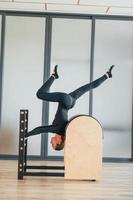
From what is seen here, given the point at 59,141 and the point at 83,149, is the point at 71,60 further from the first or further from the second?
the point at 83,149

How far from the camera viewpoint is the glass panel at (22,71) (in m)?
5.77

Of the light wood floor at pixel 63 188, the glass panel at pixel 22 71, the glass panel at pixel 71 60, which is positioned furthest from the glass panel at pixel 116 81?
the light wood floor at pixel 63 188

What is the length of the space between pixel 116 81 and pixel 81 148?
201 cm

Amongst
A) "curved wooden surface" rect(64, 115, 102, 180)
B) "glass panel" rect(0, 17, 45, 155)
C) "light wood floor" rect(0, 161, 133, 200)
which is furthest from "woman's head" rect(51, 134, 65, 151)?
"glass panel" rect(0, 17, 45, 155)

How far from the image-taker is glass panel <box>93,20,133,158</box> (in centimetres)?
579

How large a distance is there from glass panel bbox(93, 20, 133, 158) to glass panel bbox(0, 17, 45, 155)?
925 mm

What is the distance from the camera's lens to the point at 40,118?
5770 millimetres

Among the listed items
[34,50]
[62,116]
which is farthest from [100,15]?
[62,116]

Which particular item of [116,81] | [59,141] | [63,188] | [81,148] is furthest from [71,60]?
[63,188]

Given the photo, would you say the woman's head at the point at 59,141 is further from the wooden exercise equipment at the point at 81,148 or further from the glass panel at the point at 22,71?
the glass panel at the point at 22,71

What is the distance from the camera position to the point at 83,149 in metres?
4.11

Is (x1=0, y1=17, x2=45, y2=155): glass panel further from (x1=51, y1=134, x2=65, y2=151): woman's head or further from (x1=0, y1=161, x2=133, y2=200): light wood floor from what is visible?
(x1=51, y1=134, x2=65, y2=151): woman's head

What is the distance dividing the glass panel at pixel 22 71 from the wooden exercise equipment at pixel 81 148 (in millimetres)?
1630

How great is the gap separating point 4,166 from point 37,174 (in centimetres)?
100
